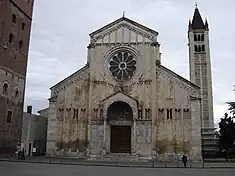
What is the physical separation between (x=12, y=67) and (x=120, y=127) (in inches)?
623

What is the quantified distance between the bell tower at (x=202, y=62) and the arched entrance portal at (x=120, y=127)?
2572 centimetres

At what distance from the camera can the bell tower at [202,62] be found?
59000mm

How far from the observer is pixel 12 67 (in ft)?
126

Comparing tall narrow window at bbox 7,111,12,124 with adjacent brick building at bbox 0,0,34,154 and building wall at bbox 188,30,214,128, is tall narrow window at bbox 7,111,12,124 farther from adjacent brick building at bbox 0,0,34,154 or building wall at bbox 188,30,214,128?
building wall at bbox 188,30,214,128

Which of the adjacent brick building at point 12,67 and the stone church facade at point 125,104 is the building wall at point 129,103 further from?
the adjacent brick building at point 12,67

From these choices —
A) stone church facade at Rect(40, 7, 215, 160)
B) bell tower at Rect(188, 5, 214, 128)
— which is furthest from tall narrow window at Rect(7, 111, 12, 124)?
bell tower at Rect(188, 5, 214, 128)

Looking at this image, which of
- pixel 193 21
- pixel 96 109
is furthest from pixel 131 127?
pixel 193 21

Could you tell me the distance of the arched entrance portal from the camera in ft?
123

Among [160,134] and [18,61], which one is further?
[18,61]

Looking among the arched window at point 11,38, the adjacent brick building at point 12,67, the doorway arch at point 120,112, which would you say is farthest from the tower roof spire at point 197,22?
the arched window at point 11,38

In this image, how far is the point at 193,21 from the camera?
70.0 meters

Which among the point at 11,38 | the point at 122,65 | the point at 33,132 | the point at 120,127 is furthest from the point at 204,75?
the point at 11,38

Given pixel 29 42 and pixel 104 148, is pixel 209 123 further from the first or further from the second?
pixel 29 42

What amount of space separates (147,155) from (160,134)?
3.02 meters
